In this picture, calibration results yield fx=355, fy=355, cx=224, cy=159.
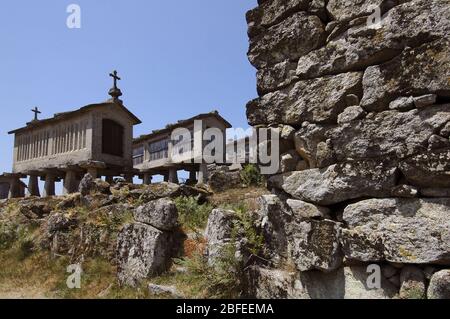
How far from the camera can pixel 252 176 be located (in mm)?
11680

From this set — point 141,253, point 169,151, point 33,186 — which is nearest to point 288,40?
point 141,253

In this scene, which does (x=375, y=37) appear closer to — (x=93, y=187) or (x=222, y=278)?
(x=222, y=278)

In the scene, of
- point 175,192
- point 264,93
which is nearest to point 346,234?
point 264,93

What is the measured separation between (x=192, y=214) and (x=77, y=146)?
502 inches

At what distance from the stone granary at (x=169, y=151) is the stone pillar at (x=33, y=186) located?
20.7 ft

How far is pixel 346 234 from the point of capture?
4.20 meters

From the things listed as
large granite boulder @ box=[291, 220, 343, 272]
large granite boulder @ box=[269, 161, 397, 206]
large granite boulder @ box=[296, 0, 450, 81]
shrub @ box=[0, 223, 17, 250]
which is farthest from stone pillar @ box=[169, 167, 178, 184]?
large granite boulder @ box=[291, 220, 343, 272]

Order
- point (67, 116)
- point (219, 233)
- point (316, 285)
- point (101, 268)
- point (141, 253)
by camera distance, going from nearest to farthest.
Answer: point (316, 285)
point (219, 233)
point (141, 253)
point (101, 268)
point (67, 116)

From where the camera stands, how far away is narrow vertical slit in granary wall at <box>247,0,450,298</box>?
379cm

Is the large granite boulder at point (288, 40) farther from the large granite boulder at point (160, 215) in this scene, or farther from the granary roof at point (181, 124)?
the granary roof at point (181, 124)

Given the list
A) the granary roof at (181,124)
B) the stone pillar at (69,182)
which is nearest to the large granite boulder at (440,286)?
the granary roof at (181,124)

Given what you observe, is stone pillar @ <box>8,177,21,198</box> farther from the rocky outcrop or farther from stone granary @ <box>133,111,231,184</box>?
the rocky outcrop

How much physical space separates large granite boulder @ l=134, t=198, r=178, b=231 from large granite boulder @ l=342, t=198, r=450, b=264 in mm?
4237
